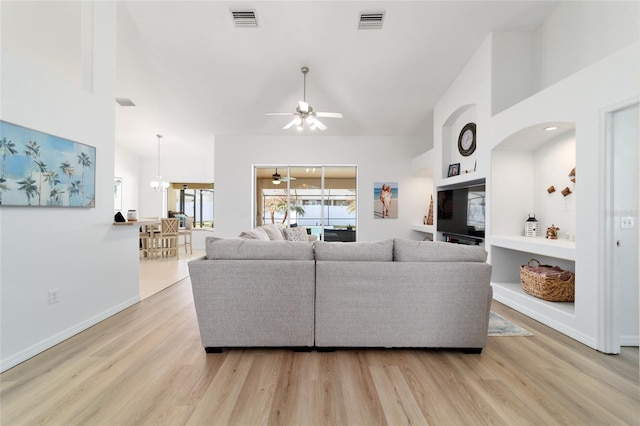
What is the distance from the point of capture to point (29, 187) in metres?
2.27

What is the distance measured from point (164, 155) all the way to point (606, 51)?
31.0 ft

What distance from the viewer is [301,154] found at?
6.96 metres

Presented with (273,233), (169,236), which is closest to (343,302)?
(273,233)

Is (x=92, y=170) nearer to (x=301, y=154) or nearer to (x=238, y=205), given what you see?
(x=238, y=205)

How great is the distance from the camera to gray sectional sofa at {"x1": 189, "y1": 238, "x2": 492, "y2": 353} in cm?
228

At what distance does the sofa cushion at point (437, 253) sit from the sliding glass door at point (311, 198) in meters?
4.71

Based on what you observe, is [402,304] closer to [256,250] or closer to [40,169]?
[256,250]

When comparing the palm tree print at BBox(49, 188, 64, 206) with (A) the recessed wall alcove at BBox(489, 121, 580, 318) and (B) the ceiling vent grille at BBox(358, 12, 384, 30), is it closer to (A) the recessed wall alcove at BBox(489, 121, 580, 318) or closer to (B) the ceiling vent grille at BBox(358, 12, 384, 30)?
(B) the ceiling vent grille at BBox(358, 12, 384, 30)

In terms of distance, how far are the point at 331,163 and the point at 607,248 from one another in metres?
5.23

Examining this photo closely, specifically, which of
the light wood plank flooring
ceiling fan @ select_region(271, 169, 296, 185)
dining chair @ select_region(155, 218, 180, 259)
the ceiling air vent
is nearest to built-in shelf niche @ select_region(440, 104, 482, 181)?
ceiling fan @ select_region(271, 169, 296, 185)

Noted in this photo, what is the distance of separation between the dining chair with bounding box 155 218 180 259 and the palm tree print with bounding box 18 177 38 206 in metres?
4.76

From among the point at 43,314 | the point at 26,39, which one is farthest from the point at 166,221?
the point at 43,314

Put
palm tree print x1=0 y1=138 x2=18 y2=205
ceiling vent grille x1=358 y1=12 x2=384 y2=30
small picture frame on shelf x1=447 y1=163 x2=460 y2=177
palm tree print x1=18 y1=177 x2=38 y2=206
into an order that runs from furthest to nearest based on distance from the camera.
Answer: small picture frame on shelf x1=447 y1=163 x2=460 y2=177
ceiling vent grille x1=358 y1=12 x2=384 y2=30
palm tree print x1=18 y1=177 x2=38 y2=206
palm tree print x1=0 y1=138 x2=18 y2=205

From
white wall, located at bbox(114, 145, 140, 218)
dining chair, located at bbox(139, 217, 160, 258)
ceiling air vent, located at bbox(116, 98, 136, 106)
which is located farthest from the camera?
white wall, located at bbox(114, 145, 140, 218)
